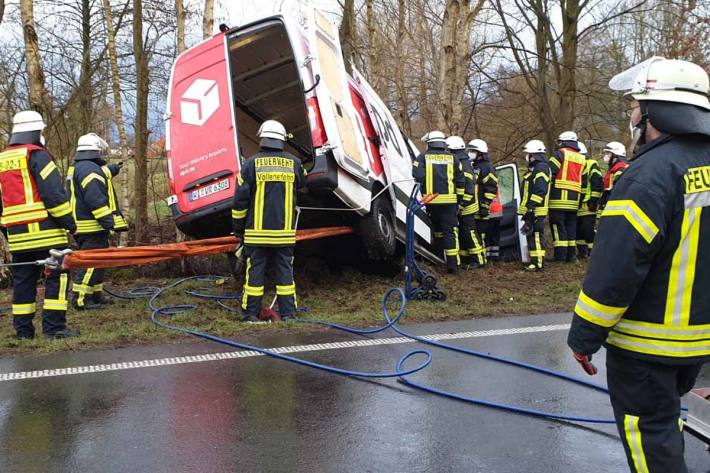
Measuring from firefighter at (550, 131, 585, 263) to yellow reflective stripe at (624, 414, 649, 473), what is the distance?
7841mm

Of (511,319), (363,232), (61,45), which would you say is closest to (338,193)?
(363,232)

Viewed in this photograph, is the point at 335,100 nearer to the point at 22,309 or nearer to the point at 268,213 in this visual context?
the point at 268,213

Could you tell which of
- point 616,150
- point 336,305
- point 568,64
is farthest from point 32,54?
point 568,64

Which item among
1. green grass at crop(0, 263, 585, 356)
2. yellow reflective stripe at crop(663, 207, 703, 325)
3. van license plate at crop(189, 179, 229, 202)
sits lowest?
green grass at crop(0, 263, 585, 356)

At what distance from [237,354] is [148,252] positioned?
1652 mm

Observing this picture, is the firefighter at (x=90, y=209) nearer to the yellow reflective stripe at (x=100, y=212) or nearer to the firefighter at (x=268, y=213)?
the yellow reflective stripe at (x=100, y=212)

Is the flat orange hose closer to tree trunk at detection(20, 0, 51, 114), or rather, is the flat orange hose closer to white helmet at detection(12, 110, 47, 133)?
white helmet at detection(12, 110, 47, 133)

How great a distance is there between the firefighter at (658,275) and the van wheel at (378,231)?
4.72 meters

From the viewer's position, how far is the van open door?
1045cm

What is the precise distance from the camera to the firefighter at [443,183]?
28.8 feet

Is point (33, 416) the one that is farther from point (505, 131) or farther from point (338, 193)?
point (505, 131)

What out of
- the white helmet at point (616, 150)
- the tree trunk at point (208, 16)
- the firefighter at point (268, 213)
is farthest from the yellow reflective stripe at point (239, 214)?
the white helmet at point (616, 150)

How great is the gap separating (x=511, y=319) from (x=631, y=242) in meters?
4.01

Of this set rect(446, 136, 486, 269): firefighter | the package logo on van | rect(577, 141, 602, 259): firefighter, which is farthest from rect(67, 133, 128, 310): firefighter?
rect(577, 141, 602, 259): firefighter
